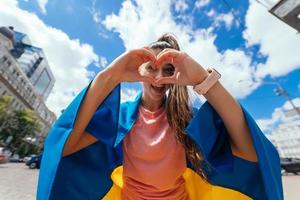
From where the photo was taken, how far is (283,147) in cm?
7012

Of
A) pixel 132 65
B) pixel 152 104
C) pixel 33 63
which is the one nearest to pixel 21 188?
pixel 152 104

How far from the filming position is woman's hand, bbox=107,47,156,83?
93cm

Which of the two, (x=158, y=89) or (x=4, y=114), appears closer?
(x=158, y=89)

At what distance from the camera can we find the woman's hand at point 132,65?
0.93 meters

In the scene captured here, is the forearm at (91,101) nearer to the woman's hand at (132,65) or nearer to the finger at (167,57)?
the woman's hand at (132,65)

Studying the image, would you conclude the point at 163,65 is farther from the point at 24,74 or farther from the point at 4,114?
the point at 24,74

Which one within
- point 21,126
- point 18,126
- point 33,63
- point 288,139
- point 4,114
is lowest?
point 288,139

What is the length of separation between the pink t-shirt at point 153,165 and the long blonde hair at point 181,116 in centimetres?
4

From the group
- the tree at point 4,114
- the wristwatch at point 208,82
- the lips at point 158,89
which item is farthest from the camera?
→ the tree at point 4,114

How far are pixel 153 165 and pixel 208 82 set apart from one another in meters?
0.46

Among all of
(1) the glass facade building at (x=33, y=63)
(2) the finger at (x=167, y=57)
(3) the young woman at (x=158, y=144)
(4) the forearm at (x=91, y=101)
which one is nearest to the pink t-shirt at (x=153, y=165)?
(3) the young woman at (x=158, y=144)

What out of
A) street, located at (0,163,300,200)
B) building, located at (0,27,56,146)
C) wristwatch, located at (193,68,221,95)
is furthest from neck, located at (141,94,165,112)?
building, located at (0,27,56,146)

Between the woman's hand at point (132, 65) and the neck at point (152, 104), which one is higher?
the woman's hand at point (132, 65)

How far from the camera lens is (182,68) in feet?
3.04
